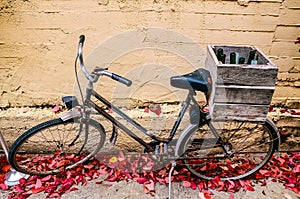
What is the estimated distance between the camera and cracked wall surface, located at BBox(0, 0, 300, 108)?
280 cm

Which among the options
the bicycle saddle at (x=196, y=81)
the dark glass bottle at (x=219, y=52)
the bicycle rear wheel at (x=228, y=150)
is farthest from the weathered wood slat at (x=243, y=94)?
the bicycle rear wheel at (x=228, y=150)

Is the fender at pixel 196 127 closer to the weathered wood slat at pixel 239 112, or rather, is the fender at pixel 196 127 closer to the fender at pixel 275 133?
the fender at pixel 275 133

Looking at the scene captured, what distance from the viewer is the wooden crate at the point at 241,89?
86.5 inches

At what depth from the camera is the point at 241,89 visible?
2271 mm

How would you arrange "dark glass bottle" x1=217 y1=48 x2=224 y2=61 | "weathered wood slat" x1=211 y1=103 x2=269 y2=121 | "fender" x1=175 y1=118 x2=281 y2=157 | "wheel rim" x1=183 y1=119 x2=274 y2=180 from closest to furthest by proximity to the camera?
"weathered wood slat" x1=211 y1=103 x2=269 y2=121, "dark glass bottle" x1=217 y1=48 x2=224 y2=61, "fender" x1=175 y1=118 x2=281 y2=157, "wheel rim" x1=183 y1=119 x2=274 y2=180

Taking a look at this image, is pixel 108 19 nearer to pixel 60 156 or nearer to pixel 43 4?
pixel 43 4

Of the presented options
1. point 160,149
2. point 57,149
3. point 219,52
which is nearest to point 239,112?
point 219,52

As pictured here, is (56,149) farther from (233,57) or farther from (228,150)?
(233,57)

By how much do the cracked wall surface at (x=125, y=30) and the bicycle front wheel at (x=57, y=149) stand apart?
1.42 ft

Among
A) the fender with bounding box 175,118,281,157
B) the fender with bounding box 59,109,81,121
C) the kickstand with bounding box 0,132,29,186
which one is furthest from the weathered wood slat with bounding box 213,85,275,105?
the kickstand with bounding box 0,132,29,186

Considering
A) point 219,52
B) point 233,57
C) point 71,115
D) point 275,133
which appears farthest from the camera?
point 275,133

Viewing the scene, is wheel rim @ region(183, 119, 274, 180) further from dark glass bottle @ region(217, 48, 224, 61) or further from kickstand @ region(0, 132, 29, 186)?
kickstand @ region(0, 132, 29, 186)

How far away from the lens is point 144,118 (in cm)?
327

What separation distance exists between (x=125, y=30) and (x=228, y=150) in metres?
1.79
